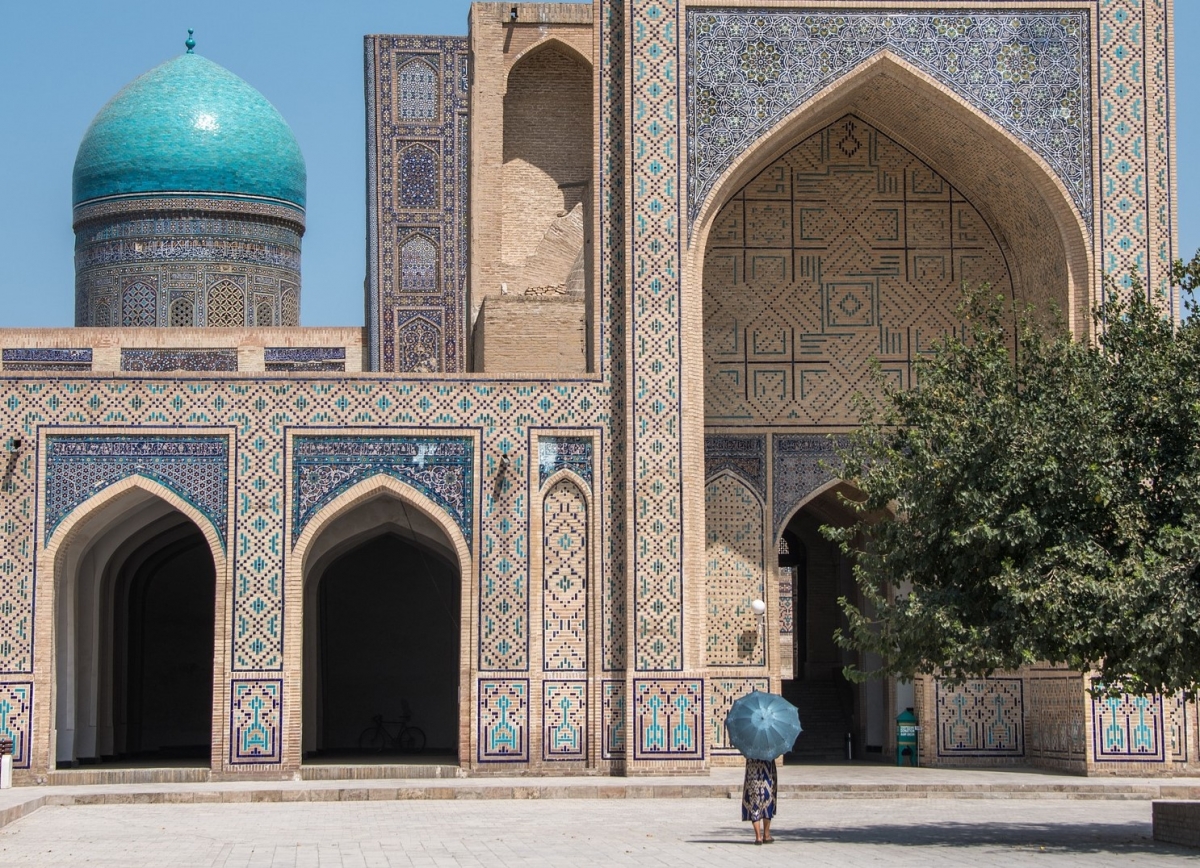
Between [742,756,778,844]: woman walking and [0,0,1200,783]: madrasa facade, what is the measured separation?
382 cm

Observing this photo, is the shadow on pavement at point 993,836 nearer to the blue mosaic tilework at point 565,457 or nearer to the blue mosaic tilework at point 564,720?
the blue mosaic tilework at point 564,720

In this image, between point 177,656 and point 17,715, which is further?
point 177,656

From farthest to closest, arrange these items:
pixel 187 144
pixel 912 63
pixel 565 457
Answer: pixel 187 144
pixel 912 63
pixel 565 457

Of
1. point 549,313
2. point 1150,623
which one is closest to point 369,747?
point 549,313

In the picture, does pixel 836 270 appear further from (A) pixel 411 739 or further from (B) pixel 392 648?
(A) pixel 411 739

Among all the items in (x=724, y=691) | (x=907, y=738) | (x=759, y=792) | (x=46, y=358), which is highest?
(x=46, y=358)

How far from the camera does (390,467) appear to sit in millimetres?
15008

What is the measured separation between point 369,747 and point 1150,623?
1177cm

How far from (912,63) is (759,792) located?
6.96 m

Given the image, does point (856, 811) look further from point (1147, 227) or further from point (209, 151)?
point (209, 151)

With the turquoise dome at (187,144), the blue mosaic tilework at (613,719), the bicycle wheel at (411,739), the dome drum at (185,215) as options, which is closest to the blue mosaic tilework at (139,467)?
the blue mosaic tilework at (613,719)

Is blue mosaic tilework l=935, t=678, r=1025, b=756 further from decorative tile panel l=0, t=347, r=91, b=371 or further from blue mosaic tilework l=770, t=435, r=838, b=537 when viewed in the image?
decorative tile panel l=0, t=347, r=91, b=371

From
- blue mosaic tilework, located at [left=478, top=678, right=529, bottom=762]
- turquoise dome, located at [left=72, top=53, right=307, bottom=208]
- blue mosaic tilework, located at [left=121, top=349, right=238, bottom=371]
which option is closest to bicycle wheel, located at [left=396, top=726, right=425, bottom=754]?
blue mosaic tilework, located at [left=121, top=349, right=238, bottom=371]

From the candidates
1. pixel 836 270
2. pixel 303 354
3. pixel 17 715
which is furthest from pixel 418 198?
pixel 17 715
